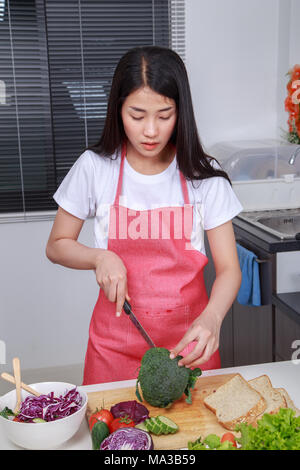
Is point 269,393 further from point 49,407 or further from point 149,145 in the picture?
point 149,145

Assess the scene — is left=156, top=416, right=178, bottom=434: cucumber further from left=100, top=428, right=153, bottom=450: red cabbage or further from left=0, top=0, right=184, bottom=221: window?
left=0, top=0, right=184, bottom=221: window

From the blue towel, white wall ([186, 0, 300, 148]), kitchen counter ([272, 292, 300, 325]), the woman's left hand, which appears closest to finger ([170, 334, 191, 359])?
the woman's left hand

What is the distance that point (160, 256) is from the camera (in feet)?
4.89

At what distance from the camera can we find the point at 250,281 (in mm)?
2229

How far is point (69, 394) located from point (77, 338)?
2244 mm

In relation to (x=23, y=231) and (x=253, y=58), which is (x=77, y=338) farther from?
(x=253, y=58)

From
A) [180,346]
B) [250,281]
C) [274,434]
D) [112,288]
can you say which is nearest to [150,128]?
[112,288]

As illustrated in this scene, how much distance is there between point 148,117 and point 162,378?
23.6 inches

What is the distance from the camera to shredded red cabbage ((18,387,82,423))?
1.00 meters

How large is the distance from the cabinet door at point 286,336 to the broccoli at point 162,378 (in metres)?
0.99

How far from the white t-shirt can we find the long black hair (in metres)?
0.05

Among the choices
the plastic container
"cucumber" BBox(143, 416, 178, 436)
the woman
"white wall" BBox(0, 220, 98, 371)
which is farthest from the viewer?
"white wall" BBox(0, 220, 98, 371)

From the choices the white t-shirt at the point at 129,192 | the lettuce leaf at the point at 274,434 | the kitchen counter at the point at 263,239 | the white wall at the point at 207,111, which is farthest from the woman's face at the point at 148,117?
the white wall at the point at 207,111

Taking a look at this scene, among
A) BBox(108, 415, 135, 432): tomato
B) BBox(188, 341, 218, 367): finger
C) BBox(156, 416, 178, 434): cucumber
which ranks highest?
BBox(188, 341, 218, 367): finger
